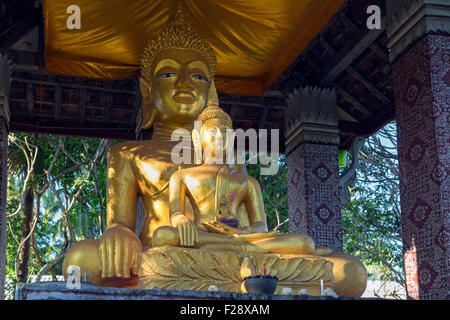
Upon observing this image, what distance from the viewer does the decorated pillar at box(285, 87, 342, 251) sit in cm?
691

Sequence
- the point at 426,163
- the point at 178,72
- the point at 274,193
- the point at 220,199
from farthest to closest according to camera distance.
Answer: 1. the point at 274,193
2. the point at 178,72
3. the point at 426,163
4. the point at 220,199

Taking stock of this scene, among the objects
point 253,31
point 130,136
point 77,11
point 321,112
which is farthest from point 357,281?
point 130,136

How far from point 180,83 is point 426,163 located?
193 centimetres

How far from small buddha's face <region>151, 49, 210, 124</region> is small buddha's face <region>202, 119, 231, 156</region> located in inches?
25.8

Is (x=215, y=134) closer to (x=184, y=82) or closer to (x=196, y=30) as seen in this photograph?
(x=184, y=82)

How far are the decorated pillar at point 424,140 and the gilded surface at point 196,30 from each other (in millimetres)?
694

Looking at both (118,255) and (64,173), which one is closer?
(118,255)

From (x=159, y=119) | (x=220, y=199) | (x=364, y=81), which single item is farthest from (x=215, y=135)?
(x=364, y=81)

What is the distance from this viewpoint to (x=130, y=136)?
7906mm

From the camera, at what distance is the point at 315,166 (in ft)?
23.3

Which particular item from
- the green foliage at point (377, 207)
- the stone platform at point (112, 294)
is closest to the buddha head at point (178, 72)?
the stone platform at point (112, 294)

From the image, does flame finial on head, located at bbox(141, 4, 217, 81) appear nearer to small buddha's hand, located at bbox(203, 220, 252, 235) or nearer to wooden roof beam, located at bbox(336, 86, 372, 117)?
small buddha's hand, located at bbox(203, 220, 252, 235)

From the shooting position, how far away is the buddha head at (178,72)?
16.0 ft

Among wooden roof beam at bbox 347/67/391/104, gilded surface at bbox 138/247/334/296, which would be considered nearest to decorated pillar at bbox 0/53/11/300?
gilded surface at bbox 138/247/334/296
